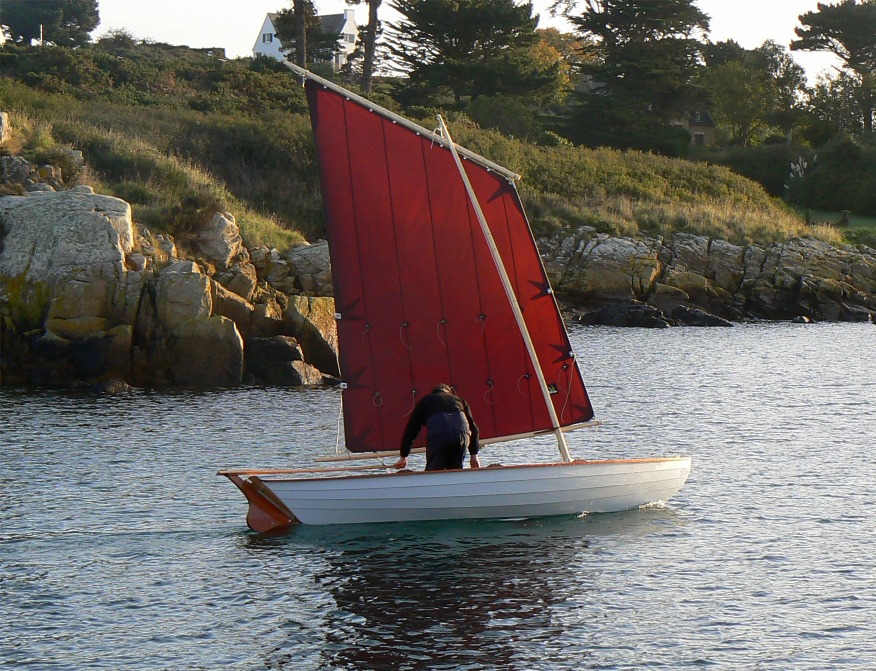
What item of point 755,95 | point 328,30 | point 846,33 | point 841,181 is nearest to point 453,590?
point 841,181

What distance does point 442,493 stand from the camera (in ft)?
54.4

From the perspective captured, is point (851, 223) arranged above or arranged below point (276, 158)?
below

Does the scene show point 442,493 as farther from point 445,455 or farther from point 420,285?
point 420,285

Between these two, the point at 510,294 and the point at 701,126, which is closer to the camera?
the point at 510,294

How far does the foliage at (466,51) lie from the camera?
75188 millimetres

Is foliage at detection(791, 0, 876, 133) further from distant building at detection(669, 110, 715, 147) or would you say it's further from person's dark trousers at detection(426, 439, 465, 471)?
person's dark trousers at detection(426, 439, 465, 471)

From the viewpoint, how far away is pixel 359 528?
1717cm

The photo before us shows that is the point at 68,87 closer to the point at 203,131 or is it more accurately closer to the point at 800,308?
the point at 203,131

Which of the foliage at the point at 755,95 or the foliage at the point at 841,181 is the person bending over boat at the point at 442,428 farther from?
the foliage at the point at 755,95

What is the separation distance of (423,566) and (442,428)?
2130mm

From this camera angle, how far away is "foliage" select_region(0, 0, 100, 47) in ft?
334

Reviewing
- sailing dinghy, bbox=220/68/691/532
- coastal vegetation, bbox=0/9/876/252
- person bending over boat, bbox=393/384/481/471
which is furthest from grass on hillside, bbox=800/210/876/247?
person bending over boat, bbox=393/384/481/471

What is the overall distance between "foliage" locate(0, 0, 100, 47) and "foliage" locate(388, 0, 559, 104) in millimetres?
39168

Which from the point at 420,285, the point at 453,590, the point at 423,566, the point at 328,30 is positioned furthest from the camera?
the point at 328,30
